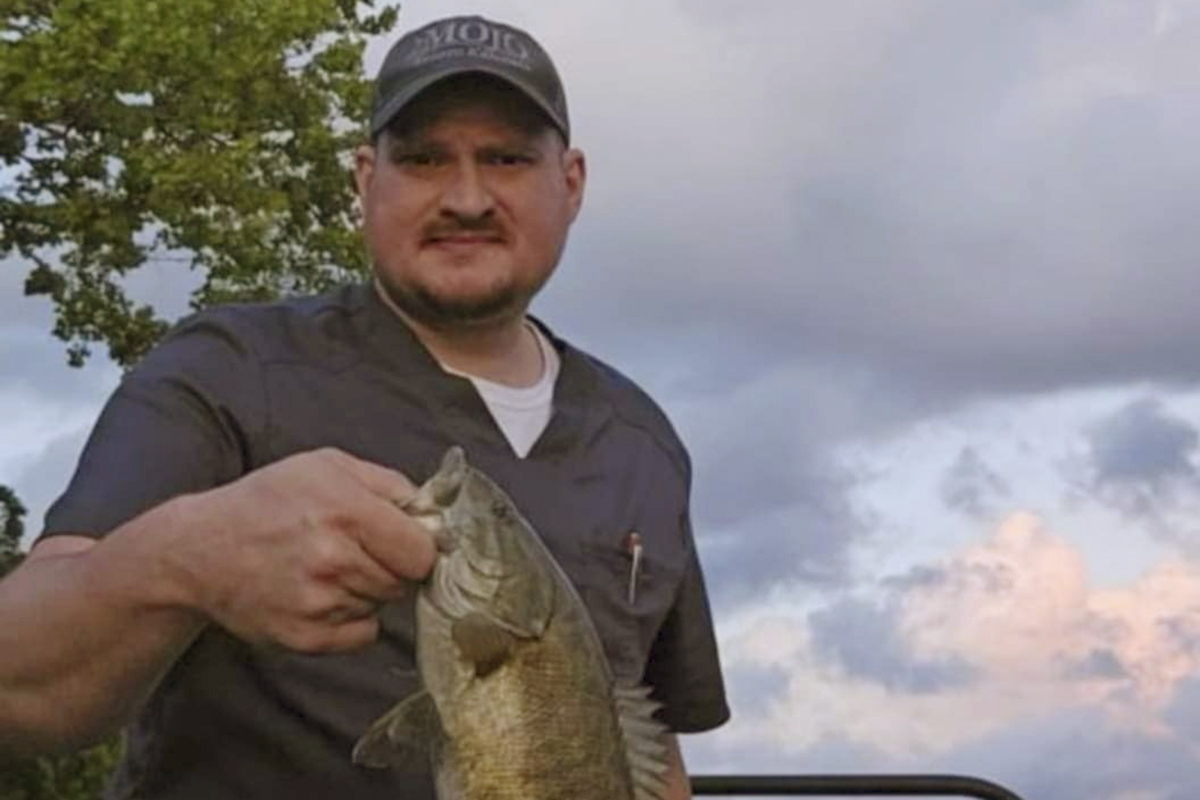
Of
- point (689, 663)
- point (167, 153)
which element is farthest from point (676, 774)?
point (167, 153)

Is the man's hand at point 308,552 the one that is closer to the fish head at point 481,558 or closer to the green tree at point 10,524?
the fish head at point 481,558

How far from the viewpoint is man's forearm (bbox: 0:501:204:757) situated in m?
2.93

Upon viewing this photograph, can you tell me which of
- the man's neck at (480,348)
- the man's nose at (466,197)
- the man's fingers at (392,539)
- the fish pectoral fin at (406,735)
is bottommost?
the fish pectoral fin at (406,735)

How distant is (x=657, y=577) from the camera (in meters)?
4.14

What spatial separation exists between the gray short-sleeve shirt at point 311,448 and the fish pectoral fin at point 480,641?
0.68 meters

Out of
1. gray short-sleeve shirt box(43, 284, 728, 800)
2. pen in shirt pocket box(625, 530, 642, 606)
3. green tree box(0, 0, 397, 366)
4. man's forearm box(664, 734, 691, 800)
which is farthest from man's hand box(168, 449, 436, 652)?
green tree box(0, 0, 397, 366)

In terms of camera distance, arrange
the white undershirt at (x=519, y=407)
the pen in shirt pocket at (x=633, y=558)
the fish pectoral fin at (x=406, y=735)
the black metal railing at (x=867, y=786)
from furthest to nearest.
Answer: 1. the black metal railing at (x=867, y=786)
2. the pen in shirt pocket at (x=633, y=558)
3. the white undershirt at (x=519, y=407)
4. the fish pectoral fin at (x=406, y=735)

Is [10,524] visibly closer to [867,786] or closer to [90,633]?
[867,786]

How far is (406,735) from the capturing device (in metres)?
2.90

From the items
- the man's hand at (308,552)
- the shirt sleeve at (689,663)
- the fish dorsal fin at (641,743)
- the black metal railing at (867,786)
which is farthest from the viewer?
the black metal railing at (867,786)

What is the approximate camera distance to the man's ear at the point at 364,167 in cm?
396

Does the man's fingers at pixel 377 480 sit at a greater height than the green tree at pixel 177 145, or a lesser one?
lesser

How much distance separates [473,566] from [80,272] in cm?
1637

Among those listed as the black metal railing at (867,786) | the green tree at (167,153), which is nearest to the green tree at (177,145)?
the green tree at (167,153)
